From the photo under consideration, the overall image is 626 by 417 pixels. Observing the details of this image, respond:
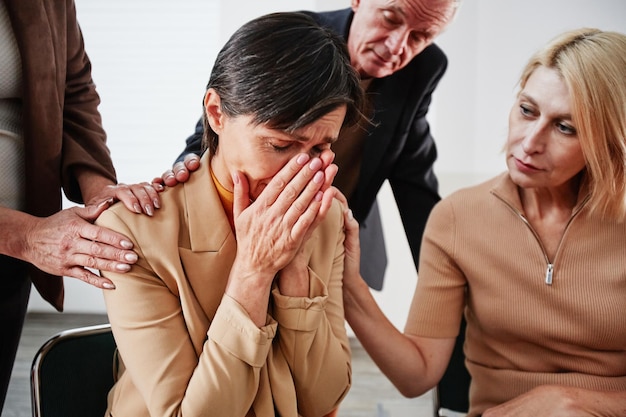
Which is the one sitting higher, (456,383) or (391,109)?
(391,109)

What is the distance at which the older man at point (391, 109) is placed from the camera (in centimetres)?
189

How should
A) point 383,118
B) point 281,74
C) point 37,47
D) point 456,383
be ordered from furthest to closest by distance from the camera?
1. point 383,118
2. point 456,383
3. point 37,47
4. point 281,74

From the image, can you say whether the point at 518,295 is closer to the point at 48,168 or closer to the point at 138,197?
the point at 138,197

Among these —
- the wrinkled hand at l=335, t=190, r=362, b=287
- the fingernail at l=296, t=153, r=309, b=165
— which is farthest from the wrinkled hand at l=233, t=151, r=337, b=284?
the wrinkled hand at l=335, t=190, r=362, b=287

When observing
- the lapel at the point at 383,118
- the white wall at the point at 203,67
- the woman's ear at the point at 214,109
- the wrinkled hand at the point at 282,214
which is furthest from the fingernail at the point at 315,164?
the white wall at the point at 203,67

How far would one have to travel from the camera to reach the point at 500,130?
11.2 ft

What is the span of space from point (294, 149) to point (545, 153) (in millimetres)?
631

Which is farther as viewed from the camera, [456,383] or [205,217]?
[456,383]

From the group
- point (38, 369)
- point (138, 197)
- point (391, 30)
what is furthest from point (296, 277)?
point (391, 30)

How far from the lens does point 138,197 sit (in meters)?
1.28

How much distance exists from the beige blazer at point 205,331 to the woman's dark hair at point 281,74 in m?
0.20

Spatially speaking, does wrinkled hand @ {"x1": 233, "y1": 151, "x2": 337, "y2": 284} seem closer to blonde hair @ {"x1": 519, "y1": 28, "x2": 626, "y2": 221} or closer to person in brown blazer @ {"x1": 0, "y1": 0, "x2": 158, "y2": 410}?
person in brown blazer @ {"x1": 0, "y1": 0, "x2": 158, "y2": 410}

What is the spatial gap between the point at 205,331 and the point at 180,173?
1.01ft

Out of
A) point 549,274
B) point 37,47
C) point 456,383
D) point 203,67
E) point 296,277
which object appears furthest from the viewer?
point 203,67
